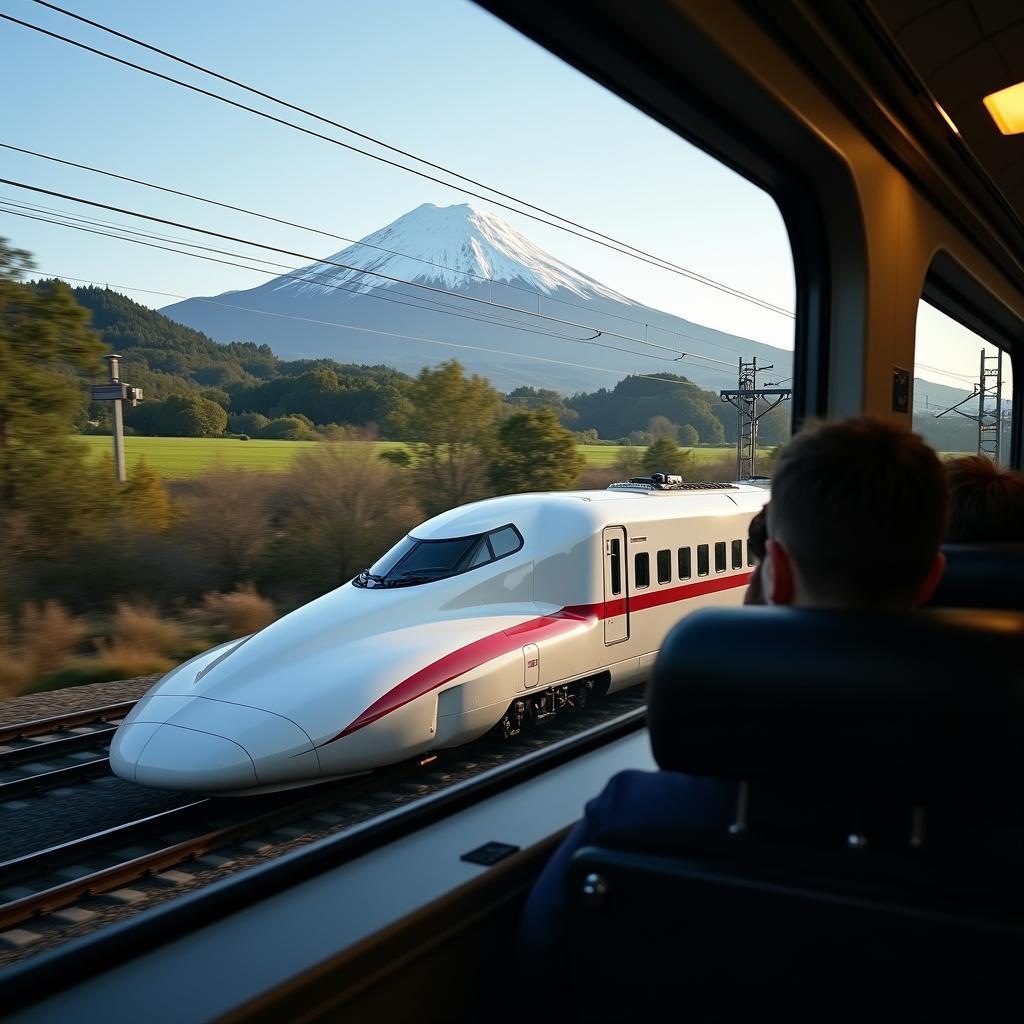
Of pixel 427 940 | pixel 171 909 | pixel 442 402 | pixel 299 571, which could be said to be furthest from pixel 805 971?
pixel 442 402

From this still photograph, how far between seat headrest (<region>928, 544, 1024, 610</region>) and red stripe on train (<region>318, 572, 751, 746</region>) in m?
3.71

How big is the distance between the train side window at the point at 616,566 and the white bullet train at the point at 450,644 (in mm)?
16

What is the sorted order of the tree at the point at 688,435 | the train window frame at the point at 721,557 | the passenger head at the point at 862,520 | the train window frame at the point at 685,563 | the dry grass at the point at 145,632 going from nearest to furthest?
the passenger head at the point at 862,520
the train window frame at the point at 685,563
the train window frame at the point at 721,557
the dry grass at the point at 145,632
the tree at the point at 688,435

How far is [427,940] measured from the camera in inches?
55.7

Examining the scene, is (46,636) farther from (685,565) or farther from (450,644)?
(685,565)

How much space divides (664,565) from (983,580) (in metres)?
6.58

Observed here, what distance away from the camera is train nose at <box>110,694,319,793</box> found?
493cm

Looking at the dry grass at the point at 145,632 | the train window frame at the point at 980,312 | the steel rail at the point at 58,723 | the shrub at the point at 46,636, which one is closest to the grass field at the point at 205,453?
the dry grass at the point at 145,632

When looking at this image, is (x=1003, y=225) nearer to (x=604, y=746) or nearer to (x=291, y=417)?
(x=604, y=746)

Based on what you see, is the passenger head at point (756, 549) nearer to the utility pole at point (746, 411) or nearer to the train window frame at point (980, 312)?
the train window frame at point (980, 312)

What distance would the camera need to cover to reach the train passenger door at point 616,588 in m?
7.30

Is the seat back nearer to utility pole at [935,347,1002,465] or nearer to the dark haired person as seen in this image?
the dark haired person

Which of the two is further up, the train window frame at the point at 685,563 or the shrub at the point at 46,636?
the train window frame at the point at 685,563

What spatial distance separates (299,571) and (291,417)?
2.44 metres
